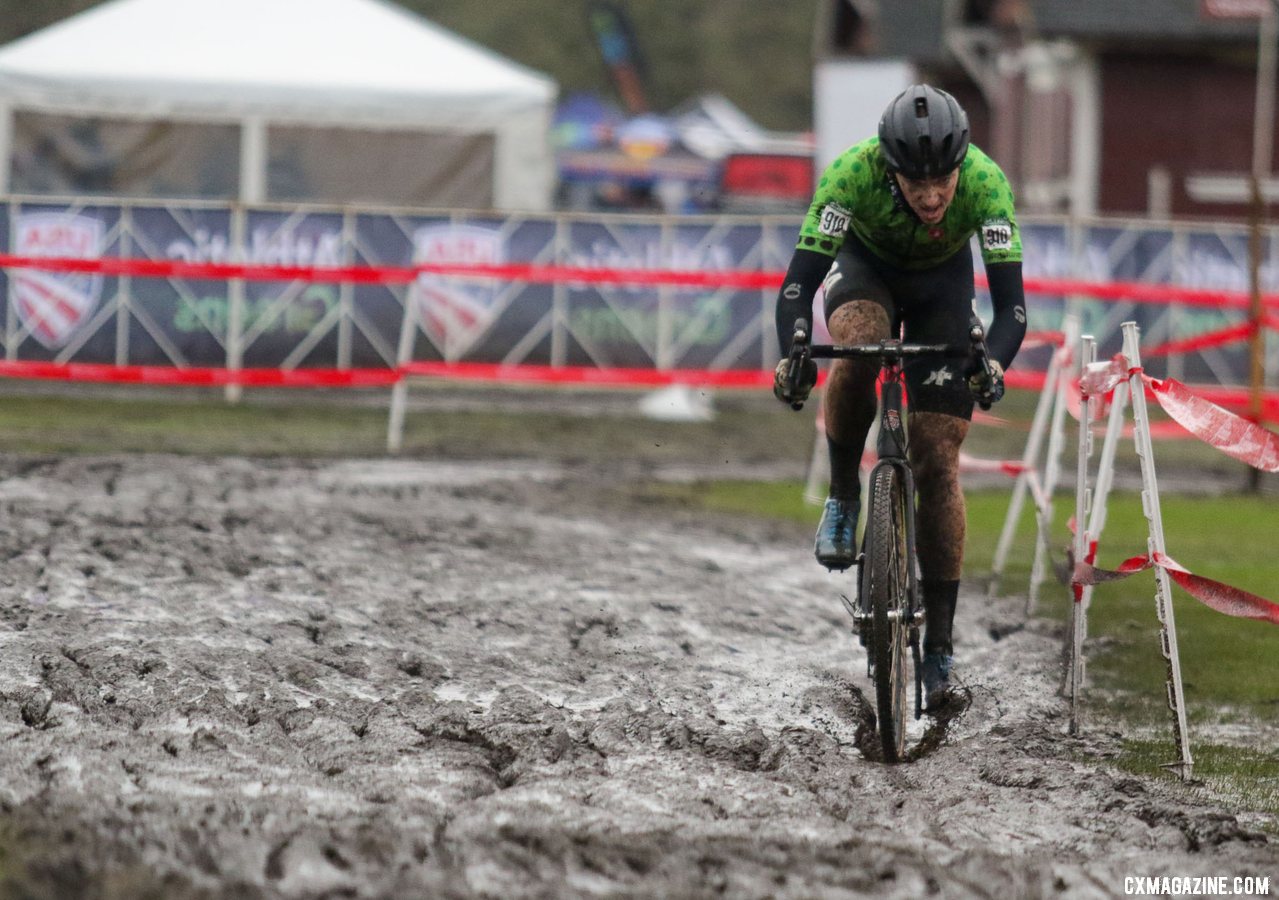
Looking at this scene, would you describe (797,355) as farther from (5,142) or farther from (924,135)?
(5,142)

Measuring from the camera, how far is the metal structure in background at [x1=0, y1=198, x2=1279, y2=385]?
56.3 feet

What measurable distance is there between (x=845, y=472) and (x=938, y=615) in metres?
0.54

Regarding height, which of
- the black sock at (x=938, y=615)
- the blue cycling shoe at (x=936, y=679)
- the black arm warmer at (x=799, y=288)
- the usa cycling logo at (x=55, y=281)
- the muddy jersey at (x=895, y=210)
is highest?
Result: the muddy jersey at (x=895, y=210)

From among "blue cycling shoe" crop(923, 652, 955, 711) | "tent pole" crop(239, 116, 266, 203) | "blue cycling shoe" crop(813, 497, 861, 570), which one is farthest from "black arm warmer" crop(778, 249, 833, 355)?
"tent pole" crop(239, 116, 266, 203)

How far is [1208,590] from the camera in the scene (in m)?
5.45

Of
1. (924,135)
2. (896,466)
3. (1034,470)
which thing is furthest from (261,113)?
(896,466)

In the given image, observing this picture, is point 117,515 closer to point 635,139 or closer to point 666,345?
point 666,345

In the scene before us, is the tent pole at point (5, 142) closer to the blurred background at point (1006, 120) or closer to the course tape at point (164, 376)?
the blurred background at point (1006, 120)

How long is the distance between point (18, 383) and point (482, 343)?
4.49 metres

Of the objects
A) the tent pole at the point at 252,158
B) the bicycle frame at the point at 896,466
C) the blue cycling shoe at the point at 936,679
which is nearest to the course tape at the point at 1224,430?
the bicycle frame at the point at 896,466

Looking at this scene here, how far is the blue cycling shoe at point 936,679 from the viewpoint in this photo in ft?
19.2

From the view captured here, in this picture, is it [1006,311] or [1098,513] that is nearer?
[1006,311]

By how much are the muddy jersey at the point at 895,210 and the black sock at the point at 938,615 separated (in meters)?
1.06

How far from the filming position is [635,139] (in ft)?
140
